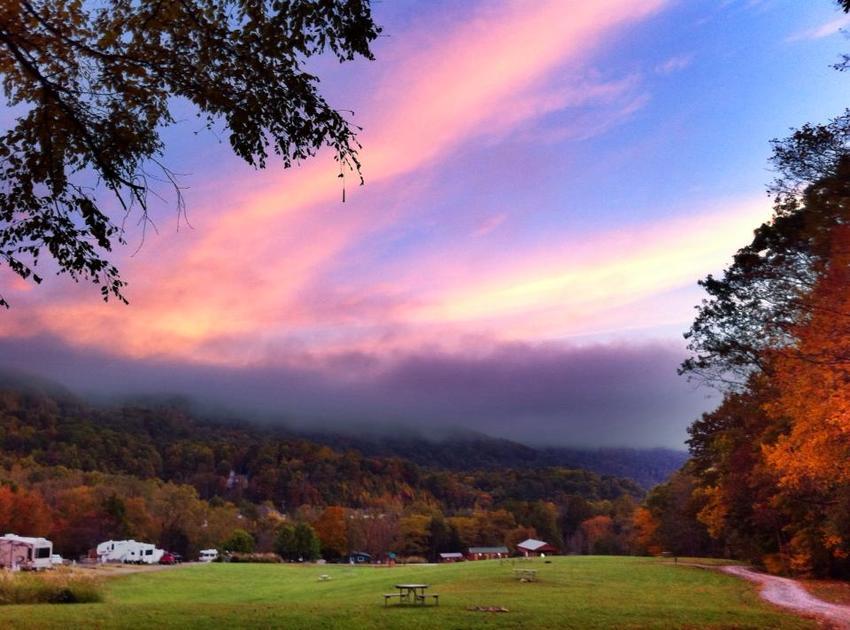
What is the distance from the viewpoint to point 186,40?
30.3 ft

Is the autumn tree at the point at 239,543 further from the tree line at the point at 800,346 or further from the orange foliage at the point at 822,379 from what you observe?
the orange foliage at the point at 822,379

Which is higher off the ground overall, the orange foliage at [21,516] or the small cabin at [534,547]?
the orange foliage at [21,516]

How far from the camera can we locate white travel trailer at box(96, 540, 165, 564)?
75500 mm

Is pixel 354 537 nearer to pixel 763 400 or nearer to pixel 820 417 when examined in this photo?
pixel 763 400

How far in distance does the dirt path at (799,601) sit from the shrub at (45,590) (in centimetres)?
2427

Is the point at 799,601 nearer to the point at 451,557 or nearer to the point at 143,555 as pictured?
the point at 143,555

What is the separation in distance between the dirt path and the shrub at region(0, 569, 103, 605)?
24.3m

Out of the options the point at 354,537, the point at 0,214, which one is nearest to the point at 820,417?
the point at 0,214

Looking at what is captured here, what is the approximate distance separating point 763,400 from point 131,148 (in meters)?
25.7

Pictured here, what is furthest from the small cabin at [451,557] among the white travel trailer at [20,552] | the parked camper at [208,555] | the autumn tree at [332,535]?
the white travel trailer at [20,552]

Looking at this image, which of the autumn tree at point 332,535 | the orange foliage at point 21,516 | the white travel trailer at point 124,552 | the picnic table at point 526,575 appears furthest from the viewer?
the autumn tree at point 332,535

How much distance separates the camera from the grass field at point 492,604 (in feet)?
56.6

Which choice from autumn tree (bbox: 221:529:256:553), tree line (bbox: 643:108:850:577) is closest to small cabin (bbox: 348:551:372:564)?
autumn tree (bbox: 221:529:256:553)

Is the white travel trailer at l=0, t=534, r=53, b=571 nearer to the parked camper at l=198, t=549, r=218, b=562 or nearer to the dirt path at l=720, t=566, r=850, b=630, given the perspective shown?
the parked camper at l=198, t=549, r=218, b=562
